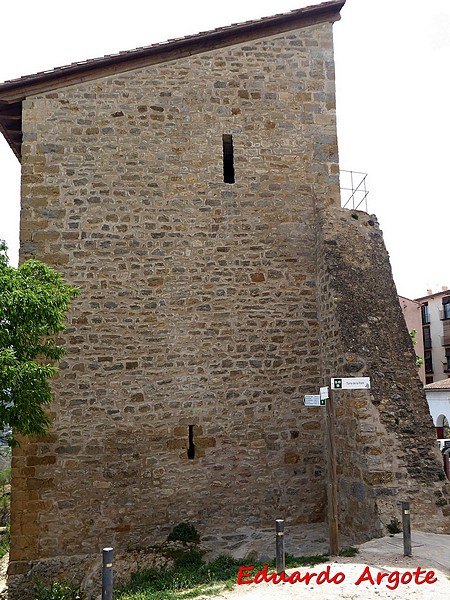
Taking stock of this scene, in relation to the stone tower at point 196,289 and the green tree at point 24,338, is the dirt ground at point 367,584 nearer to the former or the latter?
the stone tower at point 196,289

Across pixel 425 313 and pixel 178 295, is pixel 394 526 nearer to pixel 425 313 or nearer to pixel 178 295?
pixel 178 295

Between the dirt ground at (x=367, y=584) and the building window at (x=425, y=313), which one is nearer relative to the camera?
the dirt ground at (x=367, y=584)

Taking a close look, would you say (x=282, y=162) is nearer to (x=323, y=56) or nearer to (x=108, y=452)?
(x=323, y=56)

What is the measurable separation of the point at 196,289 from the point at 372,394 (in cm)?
314

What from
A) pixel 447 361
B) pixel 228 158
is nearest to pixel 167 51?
pixel 228 158

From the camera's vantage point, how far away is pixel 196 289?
8547 millimetres

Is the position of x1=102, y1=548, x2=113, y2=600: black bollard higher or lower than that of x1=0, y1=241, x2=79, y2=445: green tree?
lower

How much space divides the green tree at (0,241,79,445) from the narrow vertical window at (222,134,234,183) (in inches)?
143

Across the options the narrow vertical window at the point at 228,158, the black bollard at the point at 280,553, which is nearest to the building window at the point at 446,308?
the narrow vertical window at the point at 228,158

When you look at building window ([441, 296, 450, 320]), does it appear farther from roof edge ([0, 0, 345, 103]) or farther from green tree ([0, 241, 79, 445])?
green tree ([0, 241, 79, 445])

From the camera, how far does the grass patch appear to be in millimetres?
5652

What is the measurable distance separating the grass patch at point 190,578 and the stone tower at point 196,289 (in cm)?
78

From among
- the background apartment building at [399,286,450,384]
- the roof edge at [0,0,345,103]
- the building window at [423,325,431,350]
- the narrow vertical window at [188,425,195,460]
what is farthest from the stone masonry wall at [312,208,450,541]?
the building window at [423,325,431,350]

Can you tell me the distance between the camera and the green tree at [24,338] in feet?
20.4
